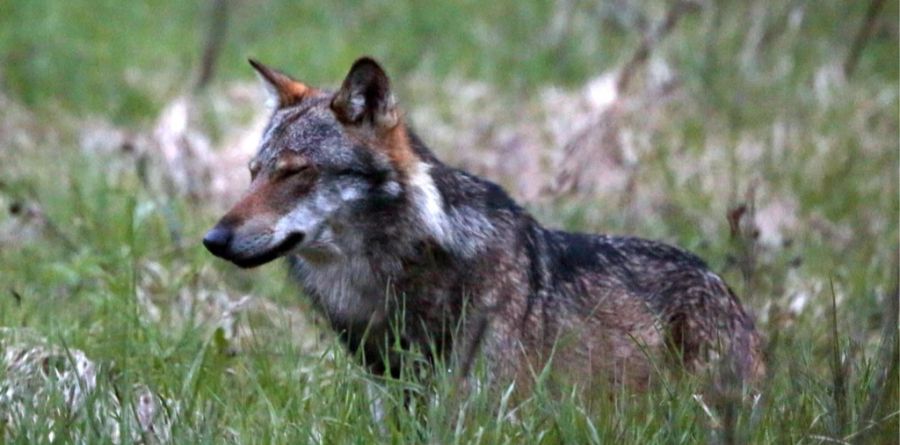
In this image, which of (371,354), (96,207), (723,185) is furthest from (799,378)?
(723,185)

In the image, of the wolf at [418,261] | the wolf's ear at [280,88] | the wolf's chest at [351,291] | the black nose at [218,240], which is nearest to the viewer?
the black nose at [218,240]

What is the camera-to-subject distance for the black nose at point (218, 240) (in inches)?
196

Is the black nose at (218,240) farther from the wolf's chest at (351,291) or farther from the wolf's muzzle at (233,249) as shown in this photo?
the wolf's chest at (351,291)

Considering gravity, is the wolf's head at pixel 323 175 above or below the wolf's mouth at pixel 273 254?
above

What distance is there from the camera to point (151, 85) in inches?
488

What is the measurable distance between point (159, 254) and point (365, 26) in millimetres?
7579

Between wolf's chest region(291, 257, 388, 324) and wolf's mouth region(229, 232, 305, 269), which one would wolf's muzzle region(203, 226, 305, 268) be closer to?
wolf's mouth region(229, 232, 305, 269)

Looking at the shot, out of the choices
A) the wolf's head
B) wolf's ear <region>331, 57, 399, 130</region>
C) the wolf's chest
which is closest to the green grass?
the wolf's chest

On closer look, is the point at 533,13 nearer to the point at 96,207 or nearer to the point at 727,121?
the point at 727,121

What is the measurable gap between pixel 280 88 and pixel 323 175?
0.64 metres

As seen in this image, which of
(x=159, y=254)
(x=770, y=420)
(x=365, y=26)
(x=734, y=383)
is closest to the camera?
(x=734, y=383)

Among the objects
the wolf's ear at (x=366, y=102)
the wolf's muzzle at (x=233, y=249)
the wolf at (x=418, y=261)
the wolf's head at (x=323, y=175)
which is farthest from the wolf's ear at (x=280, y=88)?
the wolf's muzzle at (x=233, y=249)

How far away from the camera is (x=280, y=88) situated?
570cm

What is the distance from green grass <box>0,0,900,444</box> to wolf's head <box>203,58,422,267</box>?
374 millimetres
